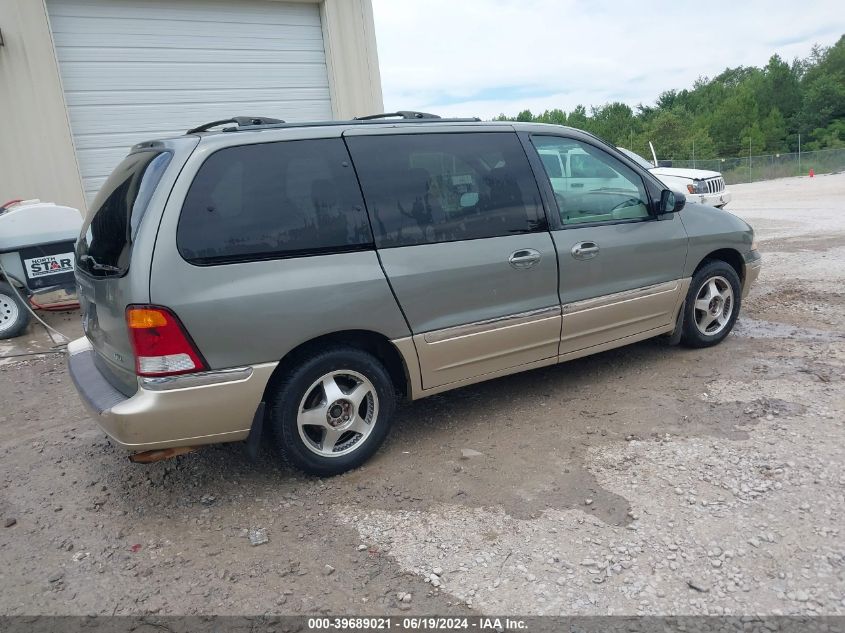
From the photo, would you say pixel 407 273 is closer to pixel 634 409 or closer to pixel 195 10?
pixel 634 409

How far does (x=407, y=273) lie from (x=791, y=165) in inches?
1733

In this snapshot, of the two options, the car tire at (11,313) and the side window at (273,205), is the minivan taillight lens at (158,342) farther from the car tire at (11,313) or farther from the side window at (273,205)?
the car tire at (11,313)

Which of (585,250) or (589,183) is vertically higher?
(589,183)

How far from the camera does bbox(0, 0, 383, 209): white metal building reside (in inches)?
311

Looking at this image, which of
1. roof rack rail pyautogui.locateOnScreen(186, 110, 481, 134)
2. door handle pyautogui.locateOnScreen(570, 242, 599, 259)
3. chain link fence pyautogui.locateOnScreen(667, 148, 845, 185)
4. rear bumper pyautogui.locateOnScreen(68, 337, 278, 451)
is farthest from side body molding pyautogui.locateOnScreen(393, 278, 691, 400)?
chain link fence pyautogui.locateOnScreen(667, 148, 845, 185)

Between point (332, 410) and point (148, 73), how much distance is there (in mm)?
7332

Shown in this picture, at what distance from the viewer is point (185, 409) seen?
117 inches

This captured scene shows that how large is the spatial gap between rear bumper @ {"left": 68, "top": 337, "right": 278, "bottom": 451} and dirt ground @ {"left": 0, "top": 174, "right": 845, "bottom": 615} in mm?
463

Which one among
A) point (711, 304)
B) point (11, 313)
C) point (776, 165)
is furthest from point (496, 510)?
point (776, 165)

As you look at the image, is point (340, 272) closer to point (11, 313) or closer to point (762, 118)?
point (11, 313)

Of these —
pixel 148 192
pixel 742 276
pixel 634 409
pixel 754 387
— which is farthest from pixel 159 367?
pixel 742 276

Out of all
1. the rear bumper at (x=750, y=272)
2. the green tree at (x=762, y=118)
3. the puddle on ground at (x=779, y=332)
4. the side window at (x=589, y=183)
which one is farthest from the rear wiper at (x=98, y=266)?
the green tree at (x=762, y=118)

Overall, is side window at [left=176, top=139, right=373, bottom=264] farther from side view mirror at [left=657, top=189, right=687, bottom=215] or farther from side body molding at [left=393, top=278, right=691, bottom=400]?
side view mirror at [left=657, top=189, right=687, bottom=215]

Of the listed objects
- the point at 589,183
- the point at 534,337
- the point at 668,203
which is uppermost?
the point at 589,183
